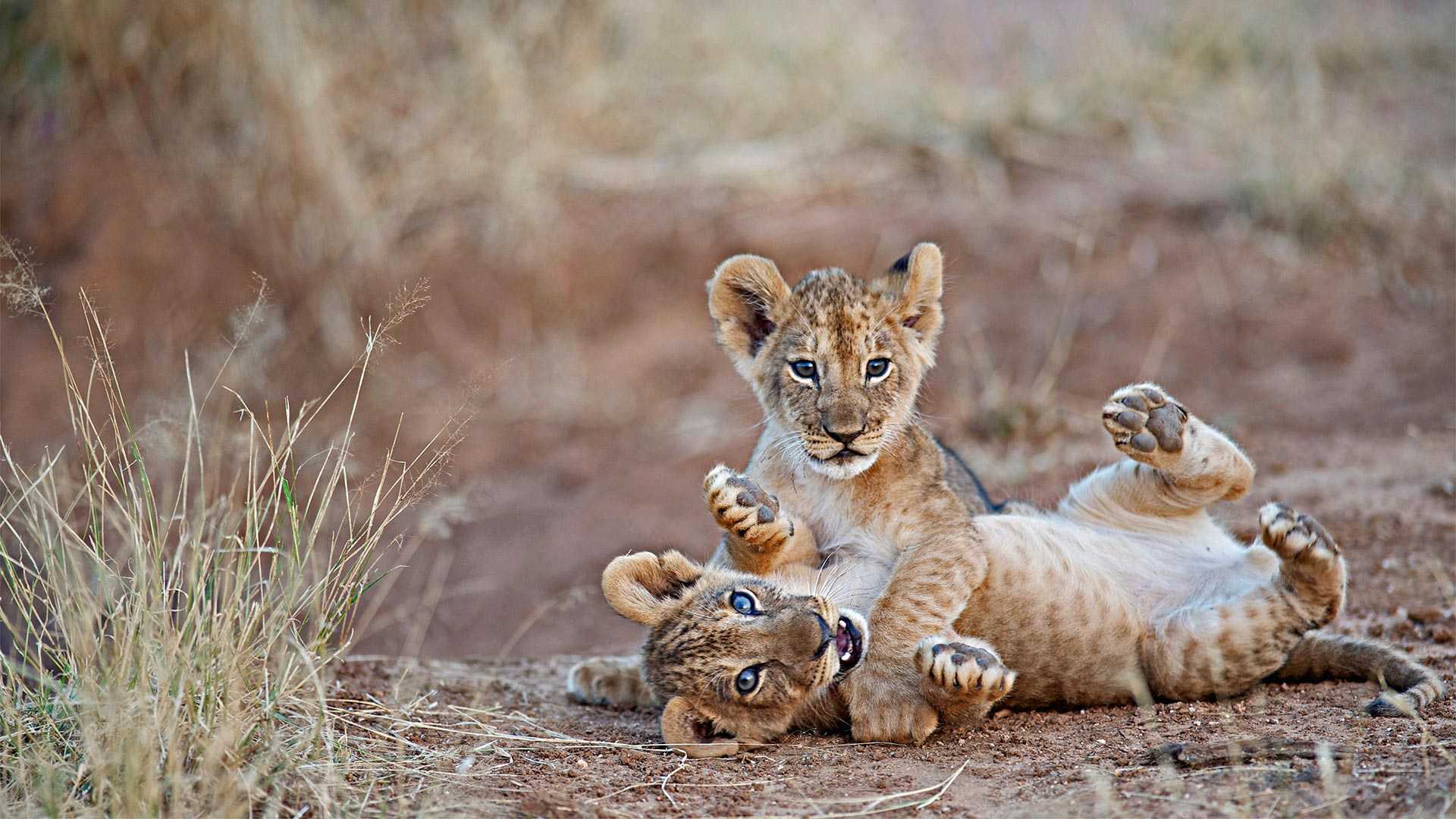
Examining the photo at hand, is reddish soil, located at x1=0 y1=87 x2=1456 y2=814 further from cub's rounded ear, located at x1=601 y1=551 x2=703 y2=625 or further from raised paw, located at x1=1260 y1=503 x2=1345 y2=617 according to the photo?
cub's rounded ear, located at x1=601 y1=551 x2=703 y2=625

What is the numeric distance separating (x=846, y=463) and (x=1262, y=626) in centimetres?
138

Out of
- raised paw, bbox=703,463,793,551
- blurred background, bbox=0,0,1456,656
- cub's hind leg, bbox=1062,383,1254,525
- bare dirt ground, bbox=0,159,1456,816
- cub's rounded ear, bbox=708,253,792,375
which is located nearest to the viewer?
bare dirt ground, bbox=0,159,1456,816

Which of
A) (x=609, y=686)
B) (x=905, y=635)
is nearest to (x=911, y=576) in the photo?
(x=905, y=635)

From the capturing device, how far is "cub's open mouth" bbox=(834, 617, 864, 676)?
379 cm

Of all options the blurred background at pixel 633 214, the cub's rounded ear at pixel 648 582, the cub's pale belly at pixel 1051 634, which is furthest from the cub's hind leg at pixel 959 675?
the blurred background at pixel 633 214

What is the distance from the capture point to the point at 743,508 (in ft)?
12.9

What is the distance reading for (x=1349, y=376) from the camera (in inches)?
321

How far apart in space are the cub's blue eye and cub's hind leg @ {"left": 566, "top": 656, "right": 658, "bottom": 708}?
35.2 inches

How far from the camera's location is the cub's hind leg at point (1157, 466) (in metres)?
4.16

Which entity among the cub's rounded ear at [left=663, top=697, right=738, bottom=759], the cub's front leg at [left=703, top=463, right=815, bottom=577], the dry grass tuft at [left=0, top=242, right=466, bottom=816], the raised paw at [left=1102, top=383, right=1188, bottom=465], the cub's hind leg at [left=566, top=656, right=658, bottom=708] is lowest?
the cub's hind leg at [left=566, top=656, right=658, bottom=708]

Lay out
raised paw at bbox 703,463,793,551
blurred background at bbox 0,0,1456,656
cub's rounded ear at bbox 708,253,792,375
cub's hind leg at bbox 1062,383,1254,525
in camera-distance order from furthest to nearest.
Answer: blurred background at bbox 0,0,1456,656, cub's rounded ear at bbox 708,253,792,375, cub's hind leg at bbox 1062,383,1254,525, raised paw at bbox 703,463,793,551

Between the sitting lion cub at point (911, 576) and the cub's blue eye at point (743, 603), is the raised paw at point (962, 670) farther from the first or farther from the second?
the cub's blue eye at point (743, 603)

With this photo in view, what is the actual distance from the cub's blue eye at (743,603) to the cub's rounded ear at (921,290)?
1.13m

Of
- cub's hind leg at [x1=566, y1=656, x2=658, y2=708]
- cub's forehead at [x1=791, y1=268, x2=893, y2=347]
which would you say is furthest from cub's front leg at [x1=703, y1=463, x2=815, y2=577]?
cub's hind leg at [x1=566, y1=656, x2=658, y2=708]
